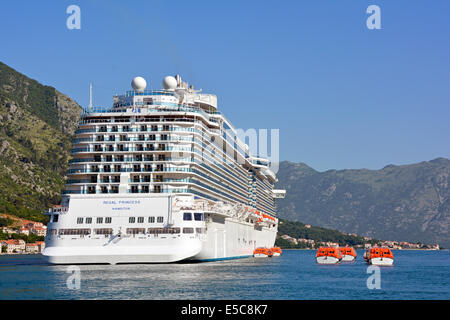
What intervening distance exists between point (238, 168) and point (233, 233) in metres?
17.1

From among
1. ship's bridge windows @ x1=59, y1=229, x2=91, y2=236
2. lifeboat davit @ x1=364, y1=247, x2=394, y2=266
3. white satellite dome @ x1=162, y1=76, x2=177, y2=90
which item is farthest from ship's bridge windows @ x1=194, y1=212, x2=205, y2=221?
lifeboat davit @ x1=364, y1=247, x2=394, y2=266

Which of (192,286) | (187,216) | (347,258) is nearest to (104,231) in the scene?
(187,216)

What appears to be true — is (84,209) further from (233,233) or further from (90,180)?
(233,233)

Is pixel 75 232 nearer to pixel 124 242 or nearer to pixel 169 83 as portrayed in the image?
pixel 124 242

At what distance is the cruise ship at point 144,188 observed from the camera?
6412 cm

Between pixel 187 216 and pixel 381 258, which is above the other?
pixel 187 216

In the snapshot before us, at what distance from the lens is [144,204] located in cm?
6544

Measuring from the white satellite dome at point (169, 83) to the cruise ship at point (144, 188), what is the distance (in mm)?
163

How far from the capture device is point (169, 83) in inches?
3408

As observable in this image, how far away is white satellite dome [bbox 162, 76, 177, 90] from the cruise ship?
163 millimetres

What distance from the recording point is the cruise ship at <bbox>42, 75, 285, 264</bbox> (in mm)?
64125

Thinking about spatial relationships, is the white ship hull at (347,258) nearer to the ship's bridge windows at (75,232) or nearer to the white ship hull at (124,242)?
the white ship hull at (124,242)

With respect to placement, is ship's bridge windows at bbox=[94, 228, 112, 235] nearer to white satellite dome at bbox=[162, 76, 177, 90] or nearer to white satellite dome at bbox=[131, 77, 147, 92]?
white satellite dome at bbox=[131, 77, 147, 92]

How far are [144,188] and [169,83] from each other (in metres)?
22.7
